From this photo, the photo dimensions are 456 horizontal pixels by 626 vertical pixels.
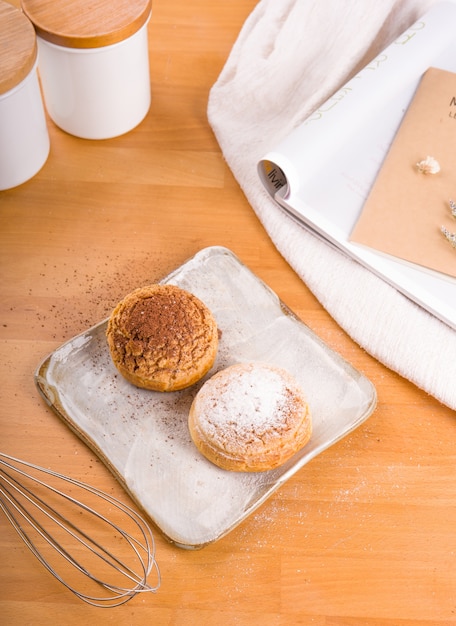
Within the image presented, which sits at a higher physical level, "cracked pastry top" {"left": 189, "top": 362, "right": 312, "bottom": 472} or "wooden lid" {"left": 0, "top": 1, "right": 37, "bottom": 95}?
"wooden lid" {"left": 0, "top": 1, "right": 37, "bottom": 95}

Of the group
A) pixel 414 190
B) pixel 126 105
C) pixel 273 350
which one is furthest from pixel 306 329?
pixel 126 105

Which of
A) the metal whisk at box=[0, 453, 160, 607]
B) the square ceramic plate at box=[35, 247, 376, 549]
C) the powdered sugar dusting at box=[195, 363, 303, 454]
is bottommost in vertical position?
the metal whisk at box=[0, 453, 160, 607]

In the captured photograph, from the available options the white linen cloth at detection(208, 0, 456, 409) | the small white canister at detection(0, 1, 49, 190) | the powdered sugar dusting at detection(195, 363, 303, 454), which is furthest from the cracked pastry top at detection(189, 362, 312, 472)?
the small white canister at detection(0, 1, 49, 190)

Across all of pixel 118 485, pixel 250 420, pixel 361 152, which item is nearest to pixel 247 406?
pixel 250 420

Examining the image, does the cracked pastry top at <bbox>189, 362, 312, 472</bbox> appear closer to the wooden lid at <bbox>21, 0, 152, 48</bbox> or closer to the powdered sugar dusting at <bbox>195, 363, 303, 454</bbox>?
the powdered sugar dusting at <bbox>195, 363, 303, 454</bbox>

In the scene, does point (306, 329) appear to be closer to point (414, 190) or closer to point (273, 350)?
point (273, 350)

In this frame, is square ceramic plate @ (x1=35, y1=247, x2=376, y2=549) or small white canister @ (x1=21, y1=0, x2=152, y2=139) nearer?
square ceramic plate @ (x1=35, y1=247, x2=376, y2=549)

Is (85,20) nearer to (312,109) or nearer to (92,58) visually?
(92,58)
